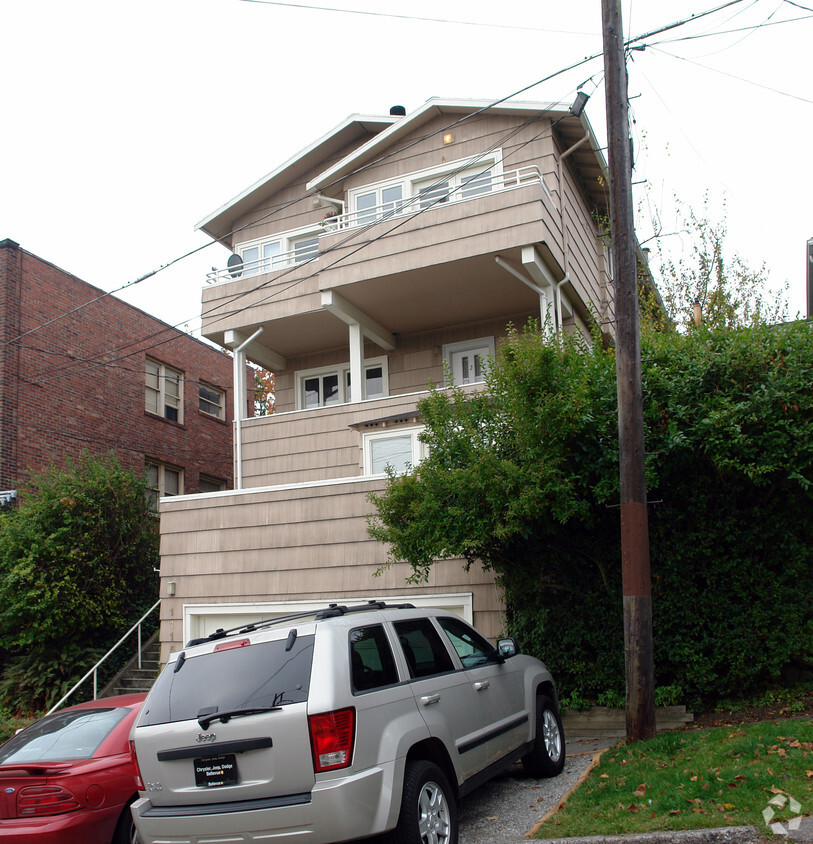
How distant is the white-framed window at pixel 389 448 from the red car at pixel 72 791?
806cm

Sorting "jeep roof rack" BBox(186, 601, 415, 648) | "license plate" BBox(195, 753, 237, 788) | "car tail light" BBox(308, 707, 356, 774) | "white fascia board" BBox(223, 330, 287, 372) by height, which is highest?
"white fascia board" BBox(223, 330, 287, 372)

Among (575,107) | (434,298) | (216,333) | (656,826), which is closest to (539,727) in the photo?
(656,826)

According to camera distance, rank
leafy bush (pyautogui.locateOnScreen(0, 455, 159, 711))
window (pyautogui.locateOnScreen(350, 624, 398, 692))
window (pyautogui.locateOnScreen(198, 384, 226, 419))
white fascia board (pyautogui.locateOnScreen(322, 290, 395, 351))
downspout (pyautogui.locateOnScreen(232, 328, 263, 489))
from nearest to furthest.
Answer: window (pyautogui.locateOnScreen(350, 624, 398, 692)), leafy bush (pyautogui.locateOnScreen(0, 455, 159, 711)), white fascia board (pyautogui.locateOnScreen(322, 290, 395, 351)), downspout (pyautogui.locateOnScreen(232, 328, 263, 489)), window (pyautogui.locateOnScreen(198, 384, 226, 419))

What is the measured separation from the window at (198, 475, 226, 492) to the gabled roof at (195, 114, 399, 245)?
7711 millimetres

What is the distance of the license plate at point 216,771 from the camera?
5.16 metres

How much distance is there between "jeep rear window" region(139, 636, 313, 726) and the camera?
17.2 feet

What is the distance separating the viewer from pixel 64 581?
46.8 ft

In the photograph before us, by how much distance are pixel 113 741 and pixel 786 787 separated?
519 cm

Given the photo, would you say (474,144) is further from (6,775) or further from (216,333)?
(6,775)

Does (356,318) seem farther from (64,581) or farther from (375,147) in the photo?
(64,581)

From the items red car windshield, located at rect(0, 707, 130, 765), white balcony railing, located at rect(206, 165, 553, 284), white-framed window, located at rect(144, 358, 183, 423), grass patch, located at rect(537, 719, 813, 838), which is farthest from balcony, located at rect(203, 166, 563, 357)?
red car windshield, located at rect(0, 707, 130, 765)

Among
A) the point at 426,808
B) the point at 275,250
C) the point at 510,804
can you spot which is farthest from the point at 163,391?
the point at 426,808

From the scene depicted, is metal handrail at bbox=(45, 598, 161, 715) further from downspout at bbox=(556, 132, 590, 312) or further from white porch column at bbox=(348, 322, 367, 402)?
downspout at bbox=(556, 132, 590, 312)

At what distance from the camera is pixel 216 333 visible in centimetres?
1730
